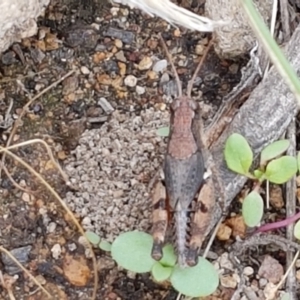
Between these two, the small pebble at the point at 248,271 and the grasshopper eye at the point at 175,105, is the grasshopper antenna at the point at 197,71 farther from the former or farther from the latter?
the small pebble at the point at 248,271

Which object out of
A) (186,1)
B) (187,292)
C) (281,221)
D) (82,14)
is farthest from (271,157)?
(82,14)

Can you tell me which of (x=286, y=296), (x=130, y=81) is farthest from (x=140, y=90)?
(x=286, y=296)

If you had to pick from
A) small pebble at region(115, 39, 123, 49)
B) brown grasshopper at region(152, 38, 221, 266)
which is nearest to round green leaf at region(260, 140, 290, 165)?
brown grasshopper at region(152, 38, 221, 266)

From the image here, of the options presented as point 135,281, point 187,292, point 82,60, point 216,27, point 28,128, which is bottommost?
point 135,281

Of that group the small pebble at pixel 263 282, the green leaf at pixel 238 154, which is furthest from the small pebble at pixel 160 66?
the small pebble at pixel 263 282

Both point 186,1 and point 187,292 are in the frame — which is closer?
point 187,292

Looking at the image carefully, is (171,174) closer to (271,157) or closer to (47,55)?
(271,157)

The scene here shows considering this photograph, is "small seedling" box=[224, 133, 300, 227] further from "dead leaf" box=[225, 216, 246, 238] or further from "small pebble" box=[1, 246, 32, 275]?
"small pebble" box=[1, 246, 32, 275]

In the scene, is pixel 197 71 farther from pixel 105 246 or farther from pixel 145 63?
pixel 105 246
